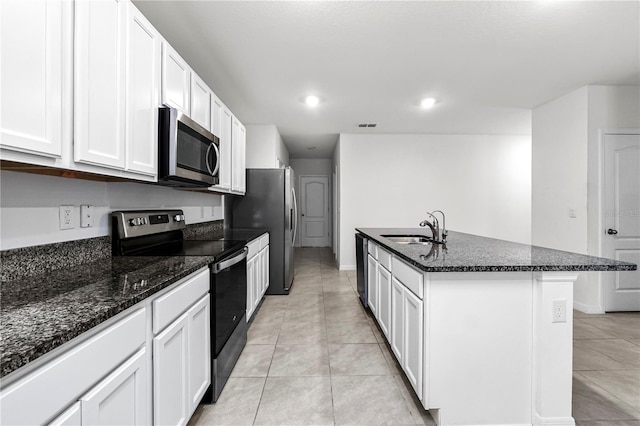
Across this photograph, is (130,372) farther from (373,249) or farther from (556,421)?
(373,249)

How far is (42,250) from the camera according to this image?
1.32m

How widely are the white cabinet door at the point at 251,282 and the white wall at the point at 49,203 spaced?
3.51 feet

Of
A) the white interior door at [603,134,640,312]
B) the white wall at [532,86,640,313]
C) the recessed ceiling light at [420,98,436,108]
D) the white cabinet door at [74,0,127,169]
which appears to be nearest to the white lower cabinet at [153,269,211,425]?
the white cabinet door at [74,0,127,169]

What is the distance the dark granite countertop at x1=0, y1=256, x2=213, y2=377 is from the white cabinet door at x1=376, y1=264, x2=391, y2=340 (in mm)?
1429

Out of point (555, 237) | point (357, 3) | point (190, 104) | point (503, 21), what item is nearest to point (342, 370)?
point (190, 104)

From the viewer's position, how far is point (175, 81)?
6.40 feet

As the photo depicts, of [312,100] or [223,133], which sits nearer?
[223,133]

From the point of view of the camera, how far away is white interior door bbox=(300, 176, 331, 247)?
27.7 ft

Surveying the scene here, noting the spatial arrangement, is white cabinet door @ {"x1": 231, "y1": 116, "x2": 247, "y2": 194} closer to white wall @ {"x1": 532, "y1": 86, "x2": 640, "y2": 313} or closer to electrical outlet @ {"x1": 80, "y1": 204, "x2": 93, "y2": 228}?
electrical outlet @ {"x1": 80, "y1": 204, "x2": 93, "y2": 228}

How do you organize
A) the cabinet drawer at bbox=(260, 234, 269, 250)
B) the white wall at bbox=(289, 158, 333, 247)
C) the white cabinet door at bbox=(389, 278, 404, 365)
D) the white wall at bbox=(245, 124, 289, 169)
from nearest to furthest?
1. the white cabinet door at bbox=(389, 278, 404, 365)
2. the cabinet drawer at bbox=(260, 234, 269, 250)
3. the white wall at bbox=(245, 124, 289, 169)
4. the white wall at bbox=(289, 158, 333, 247)

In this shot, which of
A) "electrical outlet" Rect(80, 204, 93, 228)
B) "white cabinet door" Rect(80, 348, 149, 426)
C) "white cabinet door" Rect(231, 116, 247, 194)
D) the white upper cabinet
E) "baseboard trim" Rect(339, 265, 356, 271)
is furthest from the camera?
"baseboard trim" Rect(339, 265, 356, 271)

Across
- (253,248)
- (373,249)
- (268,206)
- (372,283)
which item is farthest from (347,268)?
(253,248)

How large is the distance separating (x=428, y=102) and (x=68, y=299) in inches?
161

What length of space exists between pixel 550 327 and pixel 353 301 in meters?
2.36
